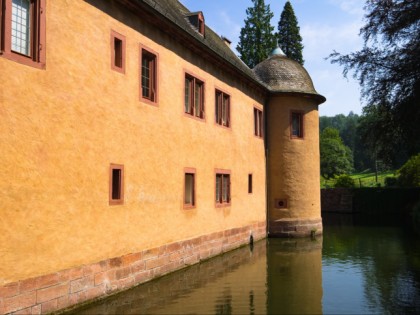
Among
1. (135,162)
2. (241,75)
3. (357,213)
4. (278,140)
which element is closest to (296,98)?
(278,140)

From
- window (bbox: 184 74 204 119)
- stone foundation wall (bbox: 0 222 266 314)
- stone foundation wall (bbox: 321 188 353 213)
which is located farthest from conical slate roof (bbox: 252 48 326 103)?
stone foundation wall (bbox: 321 188 353 213)

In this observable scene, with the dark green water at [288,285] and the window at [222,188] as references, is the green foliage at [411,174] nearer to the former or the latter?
the dark green water at [288,285]

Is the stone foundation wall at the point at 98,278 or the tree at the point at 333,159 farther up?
the tree at the point at 333,159

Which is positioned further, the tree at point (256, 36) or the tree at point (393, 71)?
the tree at point (256, 36)

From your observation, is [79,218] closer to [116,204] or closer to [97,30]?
[116,204]

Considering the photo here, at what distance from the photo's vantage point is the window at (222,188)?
1738cm

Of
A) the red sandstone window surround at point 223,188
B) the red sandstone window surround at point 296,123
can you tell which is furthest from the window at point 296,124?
the red sandstone window surround at point 223,188

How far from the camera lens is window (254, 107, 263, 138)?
21928mm

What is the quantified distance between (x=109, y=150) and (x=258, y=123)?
40.4 feet

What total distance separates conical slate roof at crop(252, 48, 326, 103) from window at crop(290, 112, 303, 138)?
1156mm

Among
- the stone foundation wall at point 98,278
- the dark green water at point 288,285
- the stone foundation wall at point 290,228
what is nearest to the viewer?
the stone foundation wall at point 98,278

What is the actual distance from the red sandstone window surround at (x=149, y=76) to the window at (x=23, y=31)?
13.4 feet

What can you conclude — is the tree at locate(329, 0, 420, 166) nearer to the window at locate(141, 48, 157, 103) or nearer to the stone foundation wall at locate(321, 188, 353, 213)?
the window at locate(141, 48, 157, 103)

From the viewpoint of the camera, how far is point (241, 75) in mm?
19562
